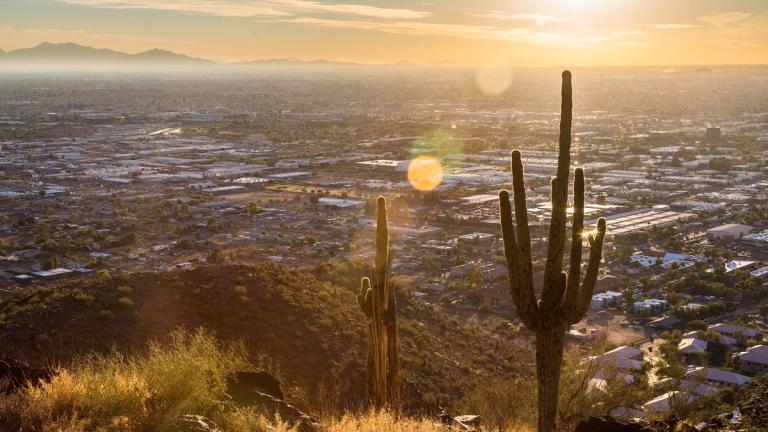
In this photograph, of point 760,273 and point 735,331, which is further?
point 760,273

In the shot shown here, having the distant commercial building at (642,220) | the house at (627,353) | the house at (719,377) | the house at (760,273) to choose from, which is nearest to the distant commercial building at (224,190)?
the distant commercial building at (642,220)

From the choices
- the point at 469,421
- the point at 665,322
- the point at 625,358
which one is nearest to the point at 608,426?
the point at 469,421

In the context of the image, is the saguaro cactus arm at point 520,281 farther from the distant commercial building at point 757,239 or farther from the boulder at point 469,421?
the distant commercial building at point 757,239

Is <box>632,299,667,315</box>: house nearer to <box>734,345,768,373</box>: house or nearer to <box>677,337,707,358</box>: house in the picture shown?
<box>677,337,707,358</box>: house

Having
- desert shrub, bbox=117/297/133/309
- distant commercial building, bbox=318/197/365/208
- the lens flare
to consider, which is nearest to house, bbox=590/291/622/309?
desert shrub, bbox=117/297/133/309

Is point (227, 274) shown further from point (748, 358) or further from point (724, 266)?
point (724, 266)

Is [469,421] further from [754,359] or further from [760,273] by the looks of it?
[760,273]
